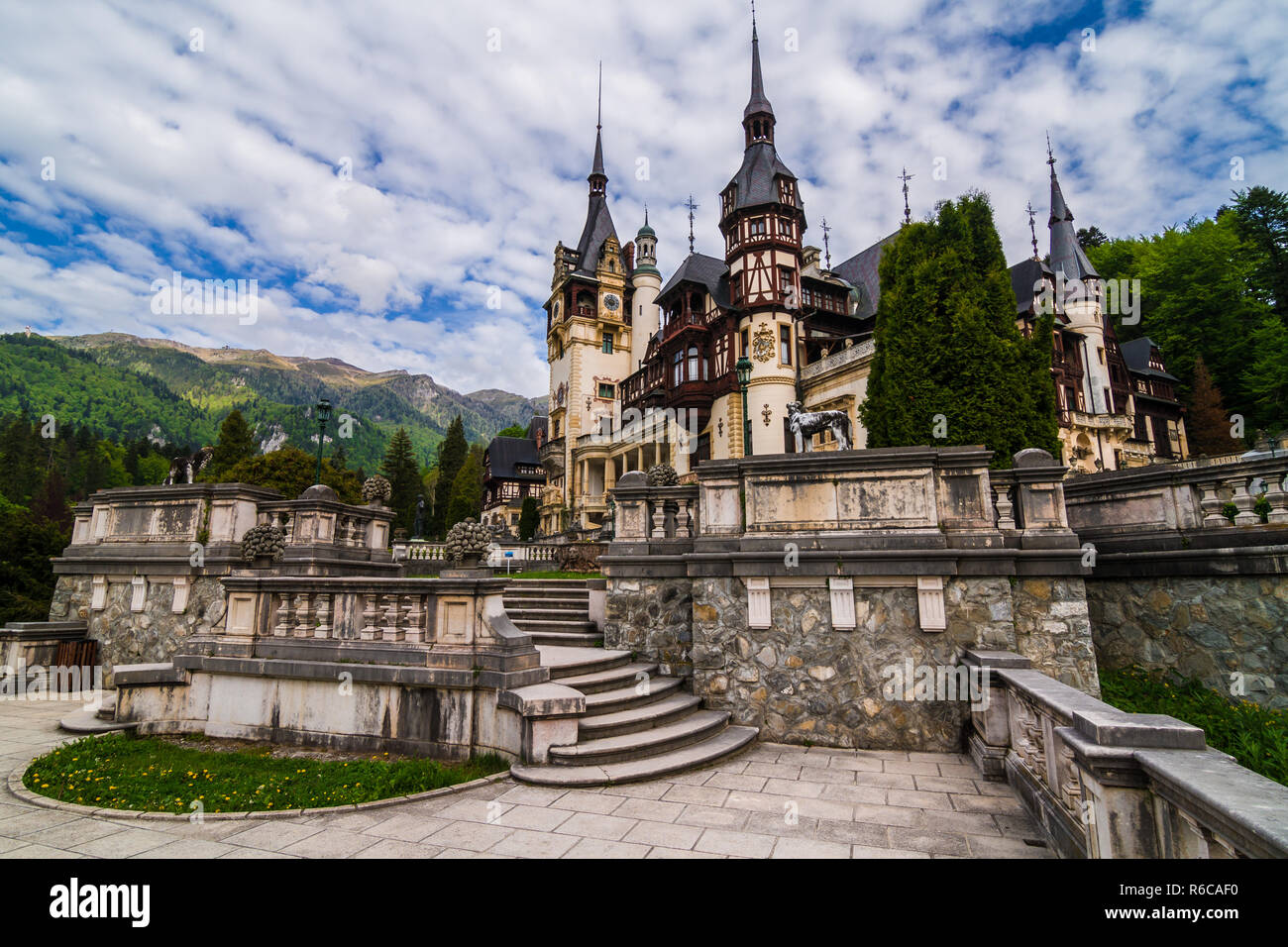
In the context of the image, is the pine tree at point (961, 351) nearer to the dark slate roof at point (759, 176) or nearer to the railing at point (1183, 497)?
the railing at point (1183, 497)

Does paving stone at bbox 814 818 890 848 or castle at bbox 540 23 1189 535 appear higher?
castle at bbox 540 23 1189 535

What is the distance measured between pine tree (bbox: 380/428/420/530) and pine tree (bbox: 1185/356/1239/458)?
62906 mm

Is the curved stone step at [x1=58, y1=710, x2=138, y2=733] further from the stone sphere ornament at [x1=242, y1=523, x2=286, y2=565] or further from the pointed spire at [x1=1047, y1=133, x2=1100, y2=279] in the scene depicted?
the pointed spire at [x1=1047, y1=133, x2=1100, y2=279]

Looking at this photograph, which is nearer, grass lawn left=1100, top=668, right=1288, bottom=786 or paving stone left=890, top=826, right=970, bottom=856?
paving stone left=890, top=826, right=970, bottom=856

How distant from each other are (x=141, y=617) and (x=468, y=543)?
30.0 feet

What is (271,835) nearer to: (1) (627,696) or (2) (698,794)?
(2) (698,794)

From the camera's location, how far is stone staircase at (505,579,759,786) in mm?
5961

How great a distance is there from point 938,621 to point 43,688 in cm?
1672

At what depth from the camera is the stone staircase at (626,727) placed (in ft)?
19.6

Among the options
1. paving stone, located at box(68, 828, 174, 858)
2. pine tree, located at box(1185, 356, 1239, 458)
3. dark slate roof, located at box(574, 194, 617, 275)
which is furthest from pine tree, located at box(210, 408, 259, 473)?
pine tree, located at box(1185, 356, 1239, 458)

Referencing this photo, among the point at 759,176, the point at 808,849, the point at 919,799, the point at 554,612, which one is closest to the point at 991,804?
the point at 919,799

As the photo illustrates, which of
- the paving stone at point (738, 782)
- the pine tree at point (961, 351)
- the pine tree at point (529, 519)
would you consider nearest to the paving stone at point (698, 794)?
the paving stone at point (738, 782)

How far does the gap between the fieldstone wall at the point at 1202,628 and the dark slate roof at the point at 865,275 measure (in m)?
28.2
